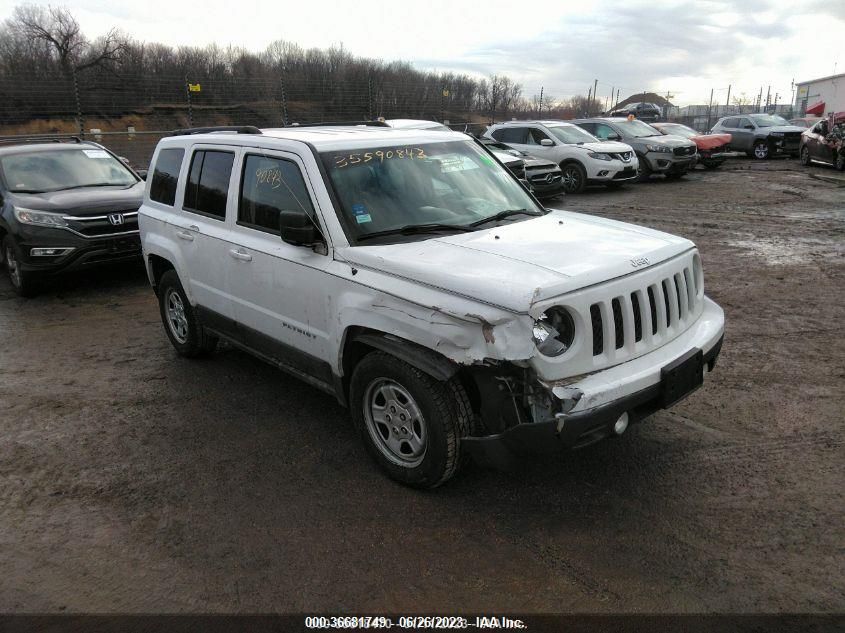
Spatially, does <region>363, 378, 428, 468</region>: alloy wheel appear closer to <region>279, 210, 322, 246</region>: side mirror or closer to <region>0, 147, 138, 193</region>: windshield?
<region>279, 210, 322, 246</region>: side mirror

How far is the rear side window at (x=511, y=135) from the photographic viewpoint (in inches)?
667

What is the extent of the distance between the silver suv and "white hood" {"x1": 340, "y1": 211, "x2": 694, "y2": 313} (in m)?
12.3

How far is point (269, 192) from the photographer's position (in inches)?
172

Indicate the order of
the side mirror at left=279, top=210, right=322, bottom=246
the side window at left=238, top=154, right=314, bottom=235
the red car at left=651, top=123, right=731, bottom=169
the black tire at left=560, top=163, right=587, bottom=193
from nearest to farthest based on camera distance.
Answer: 1. the side mirror at left=279, top=210, right=322, bottom=246
2. the side window at left=238, top=154, right=314, bottom=235
3. the black tire at left=560, top=163, right=587, bottom=193
4. the red car at left=651, top=123, right=731, bottom=169

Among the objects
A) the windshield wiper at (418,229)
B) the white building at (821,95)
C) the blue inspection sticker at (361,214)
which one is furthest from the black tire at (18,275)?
the white building at (821,95)

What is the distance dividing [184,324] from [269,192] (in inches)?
76.0

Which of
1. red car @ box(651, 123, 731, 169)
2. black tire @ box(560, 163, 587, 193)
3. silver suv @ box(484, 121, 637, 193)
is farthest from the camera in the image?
red car @ box(651, 123, 731, 169)

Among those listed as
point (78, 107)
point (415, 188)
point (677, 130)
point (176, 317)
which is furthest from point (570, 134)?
point (415, 188)

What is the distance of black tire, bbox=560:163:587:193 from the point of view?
16.3 m

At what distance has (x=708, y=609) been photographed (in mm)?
2727

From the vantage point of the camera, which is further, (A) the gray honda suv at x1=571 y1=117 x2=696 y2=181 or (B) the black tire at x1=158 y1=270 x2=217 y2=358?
(A) the gray honda suv at x1=571 y1=117 x2=696 y2=181

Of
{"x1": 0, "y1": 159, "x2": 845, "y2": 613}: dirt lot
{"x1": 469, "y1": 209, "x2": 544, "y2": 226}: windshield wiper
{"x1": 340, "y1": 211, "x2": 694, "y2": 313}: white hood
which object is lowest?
{"x1": 0, "y1": 159, "x2": 845, "y2": 613}: dirt lot

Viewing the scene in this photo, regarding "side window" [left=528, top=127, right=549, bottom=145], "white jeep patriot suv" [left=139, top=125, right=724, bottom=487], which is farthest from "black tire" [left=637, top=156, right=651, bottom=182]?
"white jeep patriot suv" [left=139, top=125, right=724, bottom=487]

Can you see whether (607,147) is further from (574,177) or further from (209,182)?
(209,182)
